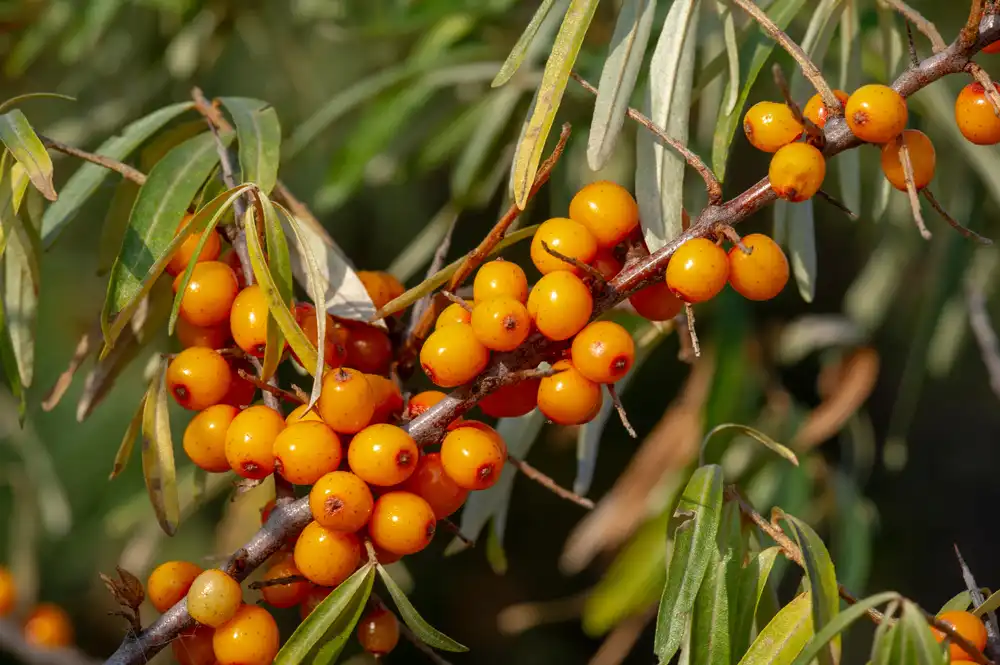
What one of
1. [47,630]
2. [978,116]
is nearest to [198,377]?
[978,116]

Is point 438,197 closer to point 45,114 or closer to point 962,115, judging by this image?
point 45,114

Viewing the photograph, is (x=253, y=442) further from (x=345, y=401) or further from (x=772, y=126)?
(x=772, y=126)

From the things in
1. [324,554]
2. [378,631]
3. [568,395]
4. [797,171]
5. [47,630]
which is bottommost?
[47,630]

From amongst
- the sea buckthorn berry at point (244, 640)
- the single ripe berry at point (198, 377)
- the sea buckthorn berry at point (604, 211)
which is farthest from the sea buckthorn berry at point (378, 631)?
the sea buckthorn berry at point (604, 211)

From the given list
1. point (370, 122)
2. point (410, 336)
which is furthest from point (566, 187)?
point (410, 336)

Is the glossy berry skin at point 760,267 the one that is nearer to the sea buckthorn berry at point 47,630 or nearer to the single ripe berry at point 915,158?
the single ripe berry at point 915,158
